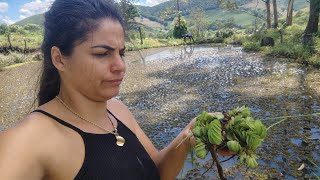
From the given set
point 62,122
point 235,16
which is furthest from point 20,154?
point 235,16

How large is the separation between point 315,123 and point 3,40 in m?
35.0

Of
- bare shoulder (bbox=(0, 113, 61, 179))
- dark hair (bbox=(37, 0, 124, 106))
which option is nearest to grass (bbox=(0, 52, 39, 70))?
dark hair (bbox=(37, 0, 124, 106))

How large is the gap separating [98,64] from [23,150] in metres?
0.63

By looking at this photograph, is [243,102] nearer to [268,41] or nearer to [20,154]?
[20,154]

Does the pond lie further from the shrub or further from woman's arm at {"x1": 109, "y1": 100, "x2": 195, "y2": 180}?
woman's arm at {"x1": 109, "y1": 100, "x2": 195, "y2": 180}

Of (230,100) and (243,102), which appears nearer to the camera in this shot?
(243,102)

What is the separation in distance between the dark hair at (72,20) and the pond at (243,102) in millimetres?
1330

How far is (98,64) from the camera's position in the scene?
74.8 inches

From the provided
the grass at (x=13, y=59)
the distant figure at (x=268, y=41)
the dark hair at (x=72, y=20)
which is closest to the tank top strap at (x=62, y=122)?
the dark hair at (x=72, y=20)

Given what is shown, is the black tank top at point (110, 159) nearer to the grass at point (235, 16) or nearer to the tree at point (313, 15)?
the tree at point (313, 15)

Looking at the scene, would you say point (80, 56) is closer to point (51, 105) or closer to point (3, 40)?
point (51, 105)

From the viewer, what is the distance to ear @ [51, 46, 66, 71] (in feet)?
6.36

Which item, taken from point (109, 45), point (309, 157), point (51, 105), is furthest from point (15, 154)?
point (309, 157)

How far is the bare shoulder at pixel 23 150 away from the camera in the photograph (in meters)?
1.49
